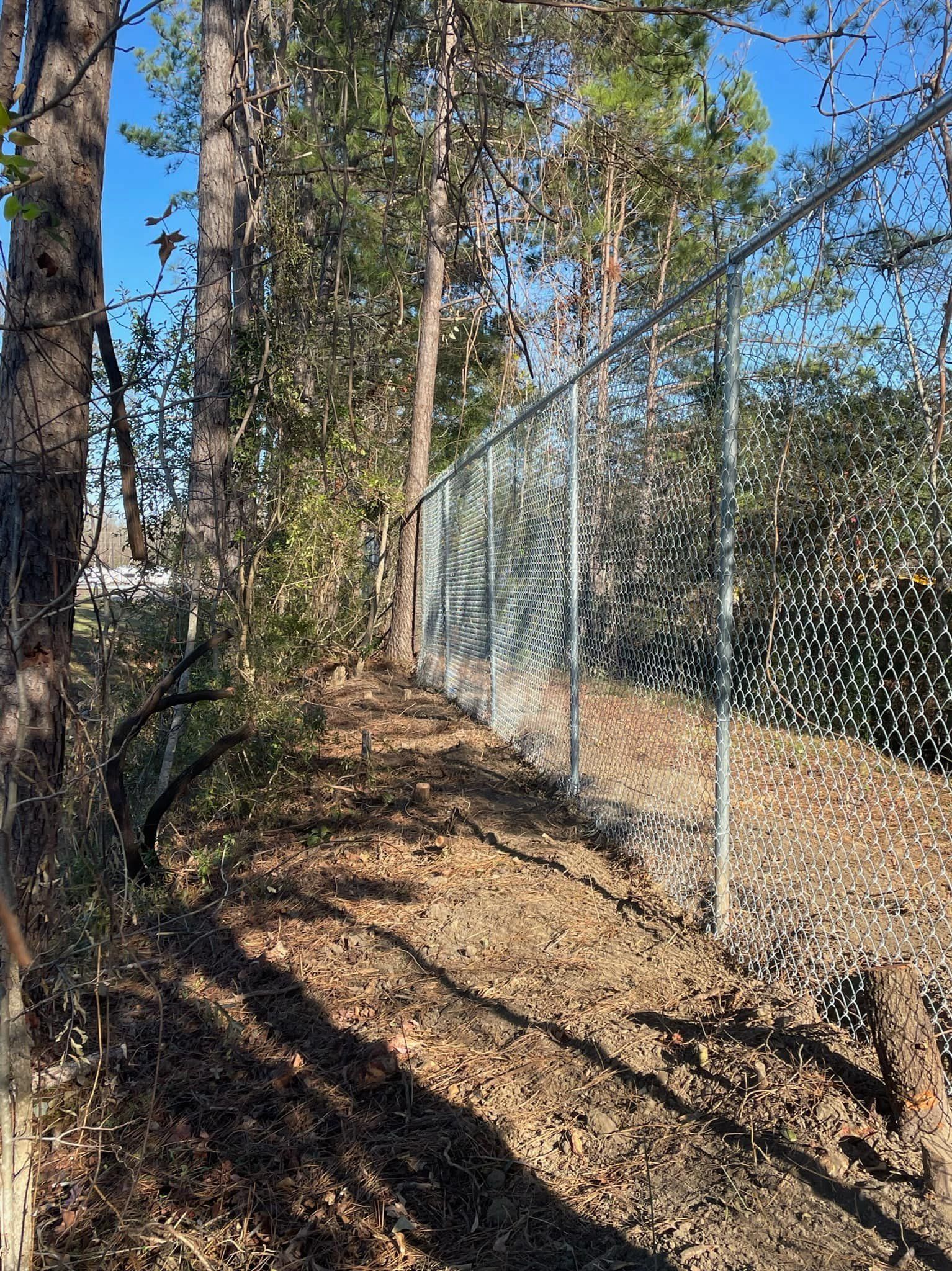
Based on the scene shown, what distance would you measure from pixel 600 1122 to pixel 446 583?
7663mm

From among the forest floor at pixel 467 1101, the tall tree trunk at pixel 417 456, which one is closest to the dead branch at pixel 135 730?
the forest floor at pixel 467 1101

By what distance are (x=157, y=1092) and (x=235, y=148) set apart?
243 inches

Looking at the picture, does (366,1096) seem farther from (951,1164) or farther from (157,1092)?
(951,1164)

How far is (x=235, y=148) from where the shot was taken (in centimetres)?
656

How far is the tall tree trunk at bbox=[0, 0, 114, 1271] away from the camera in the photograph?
8.94 feet

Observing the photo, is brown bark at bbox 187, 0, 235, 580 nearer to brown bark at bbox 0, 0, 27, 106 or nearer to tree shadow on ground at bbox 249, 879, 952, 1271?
brown bark at bbox 0, 0, 27, 106

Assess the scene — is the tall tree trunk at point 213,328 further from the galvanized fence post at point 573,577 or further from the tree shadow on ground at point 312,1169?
the tree shadow on ground at point 312,1169

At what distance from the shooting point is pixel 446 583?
389 inches

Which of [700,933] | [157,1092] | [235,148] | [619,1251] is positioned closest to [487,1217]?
[619,1251]

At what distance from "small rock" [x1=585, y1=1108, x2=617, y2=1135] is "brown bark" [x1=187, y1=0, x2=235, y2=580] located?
4.30 metres

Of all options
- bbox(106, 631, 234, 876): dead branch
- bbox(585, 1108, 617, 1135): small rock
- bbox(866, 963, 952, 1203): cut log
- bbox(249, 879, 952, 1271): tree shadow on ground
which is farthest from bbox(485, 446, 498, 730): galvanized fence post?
bbox(866, 963, 952, 1203): cut log

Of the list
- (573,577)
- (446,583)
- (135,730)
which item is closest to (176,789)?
(135,730)

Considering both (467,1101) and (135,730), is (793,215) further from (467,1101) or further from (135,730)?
(135,730)

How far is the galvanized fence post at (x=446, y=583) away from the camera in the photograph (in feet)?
32.0
